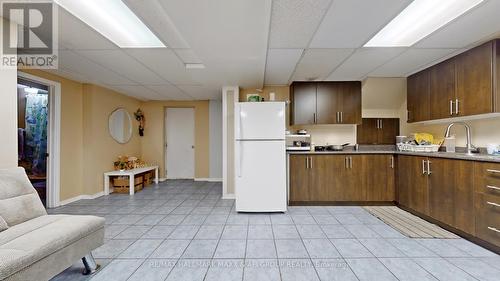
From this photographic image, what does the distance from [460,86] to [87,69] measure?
5336 millimetres

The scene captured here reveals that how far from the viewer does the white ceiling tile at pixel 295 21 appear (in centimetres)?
200

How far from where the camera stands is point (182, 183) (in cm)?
635

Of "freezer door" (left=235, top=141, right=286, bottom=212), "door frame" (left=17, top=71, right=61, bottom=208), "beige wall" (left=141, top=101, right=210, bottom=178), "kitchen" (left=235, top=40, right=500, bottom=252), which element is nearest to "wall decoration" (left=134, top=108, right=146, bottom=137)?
"beige wall" (left=141, top=101, right=210, bottom=178)

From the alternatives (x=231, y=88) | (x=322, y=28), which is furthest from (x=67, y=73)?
(x=322, y=28)

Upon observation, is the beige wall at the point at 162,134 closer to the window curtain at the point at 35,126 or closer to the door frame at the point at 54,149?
the window curtain at the point at 35,126

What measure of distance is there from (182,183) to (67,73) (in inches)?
139

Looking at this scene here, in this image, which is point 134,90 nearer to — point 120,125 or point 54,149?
point 120,125

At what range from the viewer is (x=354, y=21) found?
2.28 meters

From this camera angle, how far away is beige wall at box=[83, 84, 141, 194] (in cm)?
462

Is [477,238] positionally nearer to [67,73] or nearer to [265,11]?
[265,11]

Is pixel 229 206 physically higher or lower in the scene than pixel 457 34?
lower

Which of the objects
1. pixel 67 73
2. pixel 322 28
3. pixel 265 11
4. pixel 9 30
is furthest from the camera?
pixel 67 73

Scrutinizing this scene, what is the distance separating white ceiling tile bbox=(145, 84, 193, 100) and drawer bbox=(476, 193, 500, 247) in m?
5.00

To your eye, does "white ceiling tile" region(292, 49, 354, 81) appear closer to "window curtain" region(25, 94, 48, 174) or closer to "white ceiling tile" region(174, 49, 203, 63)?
"white ceiling tile" region(174, 49, 203, 63)
